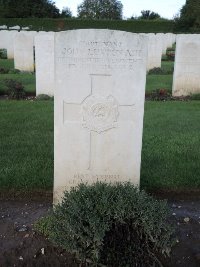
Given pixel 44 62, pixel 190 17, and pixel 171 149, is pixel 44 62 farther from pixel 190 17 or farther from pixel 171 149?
pixel 190 17

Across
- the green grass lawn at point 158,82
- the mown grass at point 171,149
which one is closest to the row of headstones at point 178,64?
the green grass lawn at point 158,82

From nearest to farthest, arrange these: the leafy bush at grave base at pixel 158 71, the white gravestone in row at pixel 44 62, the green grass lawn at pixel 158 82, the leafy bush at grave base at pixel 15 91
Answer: the white gravestone in row at pixel 44 62 < the leafy bush at grave base at pixel 15 91 < the green grass lawn at pixel 158 82 < the leafy bush at grave base at pixel 158 71

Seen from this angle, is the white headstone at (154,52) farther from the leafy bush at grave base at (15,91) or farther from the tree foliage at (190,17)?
the tree foliage at (190,17)

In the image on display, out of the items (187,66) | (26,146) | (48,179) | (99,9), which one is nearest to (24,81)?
(187,66)

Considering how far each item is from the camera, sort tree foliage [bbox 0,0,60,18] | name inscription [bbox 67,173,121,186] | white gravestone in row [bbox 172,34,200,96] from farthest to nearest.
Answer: tree foliage [bbox 0,0,60,18], white gravestone in row [bbox 172,34,200,96], name inscription [bbox 67,173,121,186]

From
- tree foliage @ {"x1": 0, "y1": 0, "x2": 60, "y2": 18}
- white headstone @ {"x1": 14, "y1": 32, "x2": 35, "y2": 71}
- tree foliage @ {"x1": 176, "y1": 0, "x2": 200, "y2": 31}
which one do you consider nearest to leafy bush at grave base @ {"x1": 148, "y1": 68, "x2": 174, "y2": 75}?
white headstone @ {"x1": 14, "y1": 32, "x2": 35, "y2": 71}

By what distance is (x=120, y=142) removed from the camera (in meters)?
3.83

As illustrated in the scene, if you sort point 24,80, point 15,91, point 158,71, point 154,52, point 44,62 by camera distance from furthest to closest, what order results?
point 154,52
point 158,71
point 24,80
point 15,91
point 44,62

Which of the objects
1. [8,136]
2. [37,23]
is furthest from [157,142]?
[37,23]

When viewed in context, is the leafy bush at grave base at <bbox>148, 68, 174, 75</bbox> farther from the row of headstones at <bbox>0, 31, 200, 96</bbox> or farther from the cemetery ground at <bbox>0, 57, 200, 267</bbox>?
the cemetery ground at <bbox>0, 57, 200, 267</bbox>

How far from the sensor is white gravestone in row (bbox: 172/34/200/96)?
34.4 feet

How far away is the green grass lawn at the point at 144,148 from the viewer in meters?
4.74

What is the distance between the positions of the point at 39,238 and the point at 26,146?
2.44 meters

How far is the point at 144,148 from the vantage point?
19.2ft
